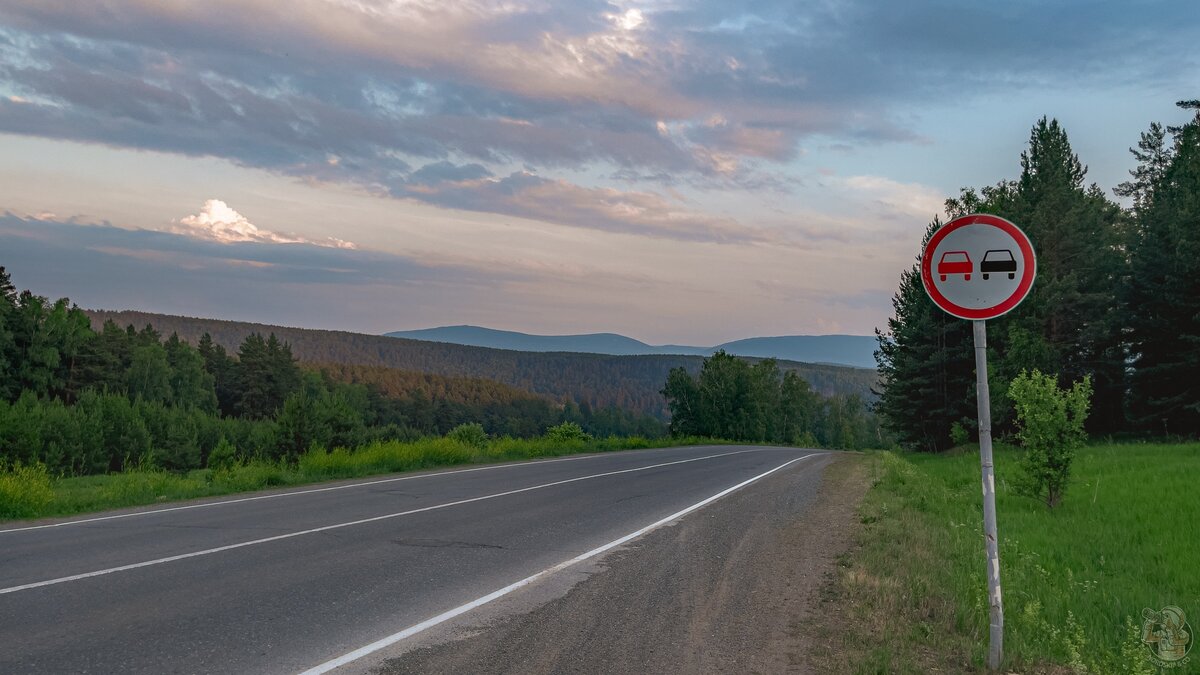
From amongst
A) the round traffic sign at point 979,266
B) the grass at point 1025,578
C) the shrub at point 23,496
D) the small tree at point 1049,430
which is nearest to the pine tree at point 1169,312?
the grass at point 1025,578

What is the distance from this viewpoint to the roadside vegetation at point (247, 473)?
13.0 metres

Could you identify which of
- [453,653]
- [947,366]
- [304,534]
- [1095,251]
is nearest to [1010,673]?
[453,653]

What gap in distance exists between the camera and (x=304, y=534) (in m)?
10.1

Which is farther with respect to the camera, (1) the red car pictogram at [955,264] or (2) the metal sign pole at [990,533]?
(1) the red car pictogram at [955,264]

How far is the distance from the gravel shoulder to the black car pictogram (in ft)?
10.1

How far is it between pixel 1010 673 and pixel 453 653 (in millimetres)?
3904

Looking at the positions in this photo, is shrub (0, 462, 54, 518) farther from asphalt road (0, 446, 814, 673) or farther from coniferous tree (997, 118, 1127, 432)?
coniferous tree (997, 118, 1127, 432)

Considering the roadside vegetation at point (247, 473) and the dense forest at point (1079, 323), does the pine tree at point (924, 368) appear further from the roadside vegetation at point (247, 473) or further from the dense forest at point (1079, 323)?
the roadside vegetation at point (247, 473)

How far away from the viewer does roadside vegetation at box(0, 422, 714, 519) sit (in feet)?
42.6

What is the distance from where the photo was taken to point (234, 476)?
17.4 meters

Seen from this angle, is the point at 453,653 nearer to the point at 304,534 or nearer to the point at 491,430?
the point at 304,534

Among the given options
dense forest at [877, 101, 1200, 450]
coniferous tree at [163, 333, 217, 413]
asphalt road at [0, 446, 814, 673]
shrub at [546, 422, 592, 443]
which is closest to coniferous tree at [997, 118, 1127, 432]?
dense forest at [877, 101, 1200, 450]

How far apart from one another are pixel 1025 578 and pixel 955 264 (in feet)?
14.9

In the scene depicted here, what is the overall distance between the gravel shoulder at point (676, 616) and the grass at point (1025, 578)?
45 cm
